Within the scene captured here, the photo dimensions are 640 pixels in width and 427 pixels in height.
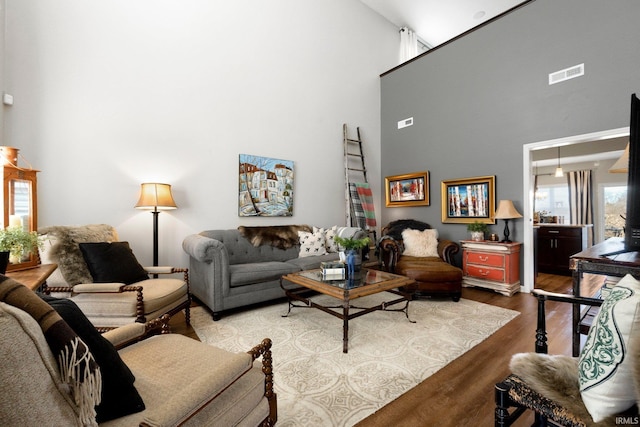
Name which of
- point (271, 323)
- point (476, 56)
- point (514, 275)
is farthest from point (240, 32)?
point (514, 275)

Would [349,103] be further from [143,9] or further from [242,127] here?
[143,9]

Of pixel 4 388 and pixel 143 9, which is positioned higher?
pixel 143 9

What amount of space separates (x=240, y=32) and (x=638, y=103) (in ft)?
14.4

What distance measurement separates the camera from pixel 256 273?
125 inches

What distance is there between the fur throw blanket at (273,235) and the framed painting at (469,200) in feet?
8.20

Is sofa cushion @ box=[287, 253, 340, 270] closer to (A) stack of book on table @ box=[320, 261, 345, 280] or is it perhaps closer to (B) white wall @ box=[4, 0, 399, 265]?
(A) stack of book on table @ box=[320, 261, 345, 280]

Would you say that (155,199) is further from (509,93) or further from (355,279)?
(509,93)

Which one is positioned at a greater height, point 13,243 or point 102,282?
point 13,243

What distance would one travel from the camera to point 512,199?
4098mm

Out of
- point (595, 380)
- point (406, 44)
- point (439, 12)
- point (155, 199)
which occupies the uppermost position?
point (439, 12)

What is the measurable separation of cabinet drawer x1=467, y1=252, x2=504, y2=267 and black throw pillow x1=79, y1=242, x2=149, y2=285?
164 inches

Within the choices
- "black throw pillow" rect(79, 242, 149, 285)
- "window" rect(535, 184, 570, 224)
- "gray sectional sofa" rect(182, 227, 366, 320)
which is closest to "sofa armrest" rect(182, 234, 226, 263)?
"gray sectional sofa" rect(182, 227, 366, 320)

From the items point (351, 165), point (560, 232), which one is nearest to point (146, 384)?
point (351, 165)

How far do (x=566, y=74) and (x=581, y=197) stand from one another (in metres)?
5.40
